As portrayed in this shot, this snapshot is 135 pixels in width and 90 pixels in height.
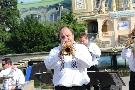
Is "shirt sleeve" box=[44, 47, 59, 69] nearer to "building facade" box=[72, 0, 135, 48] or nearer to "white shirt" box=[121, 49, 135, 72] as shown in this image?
"white shirt" box=[121, 49, 135, 72]

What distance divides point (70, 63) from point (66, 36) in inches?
14.7

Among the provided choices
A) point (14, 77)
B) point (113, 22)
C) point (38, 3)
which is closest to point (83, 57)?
point (14, 77)

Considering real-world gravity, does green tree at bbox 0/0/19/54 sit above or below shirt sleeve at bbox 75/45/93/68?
below

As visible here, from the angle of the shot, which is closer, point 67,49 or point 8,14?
point 67,49

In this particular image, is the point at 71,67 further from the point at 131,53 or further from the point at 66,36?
the point at 131,53

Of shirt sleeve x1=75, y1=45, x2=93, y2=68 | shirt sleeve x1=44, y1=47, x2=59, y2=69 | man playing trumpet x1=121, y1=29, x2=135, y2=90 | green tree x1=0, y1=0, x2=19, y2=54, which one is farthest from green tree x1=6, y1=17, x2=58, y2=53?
shirt sleeve x1=75, y1=45, x2=93, y2=68

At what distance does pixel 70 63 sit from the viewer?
487 cm

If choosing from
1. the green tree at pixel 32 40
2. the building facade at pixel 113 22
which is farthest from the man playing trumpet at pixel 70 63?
the building facade at pixel 113 22

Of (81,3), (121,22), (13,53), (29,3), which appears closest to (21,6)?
(29,3)

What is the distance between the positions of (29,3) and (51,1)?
14.9ft

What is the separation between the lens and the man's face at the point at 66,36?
15.6 feet

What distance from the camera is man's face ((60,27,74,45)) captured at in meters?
4.77

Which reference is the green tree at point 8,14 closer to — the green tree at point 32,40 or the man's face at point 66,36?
the green tree at point 32,40

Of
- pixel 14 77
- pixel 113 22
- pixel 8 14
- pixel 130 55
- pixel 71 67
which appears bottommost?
pixel 113 22
